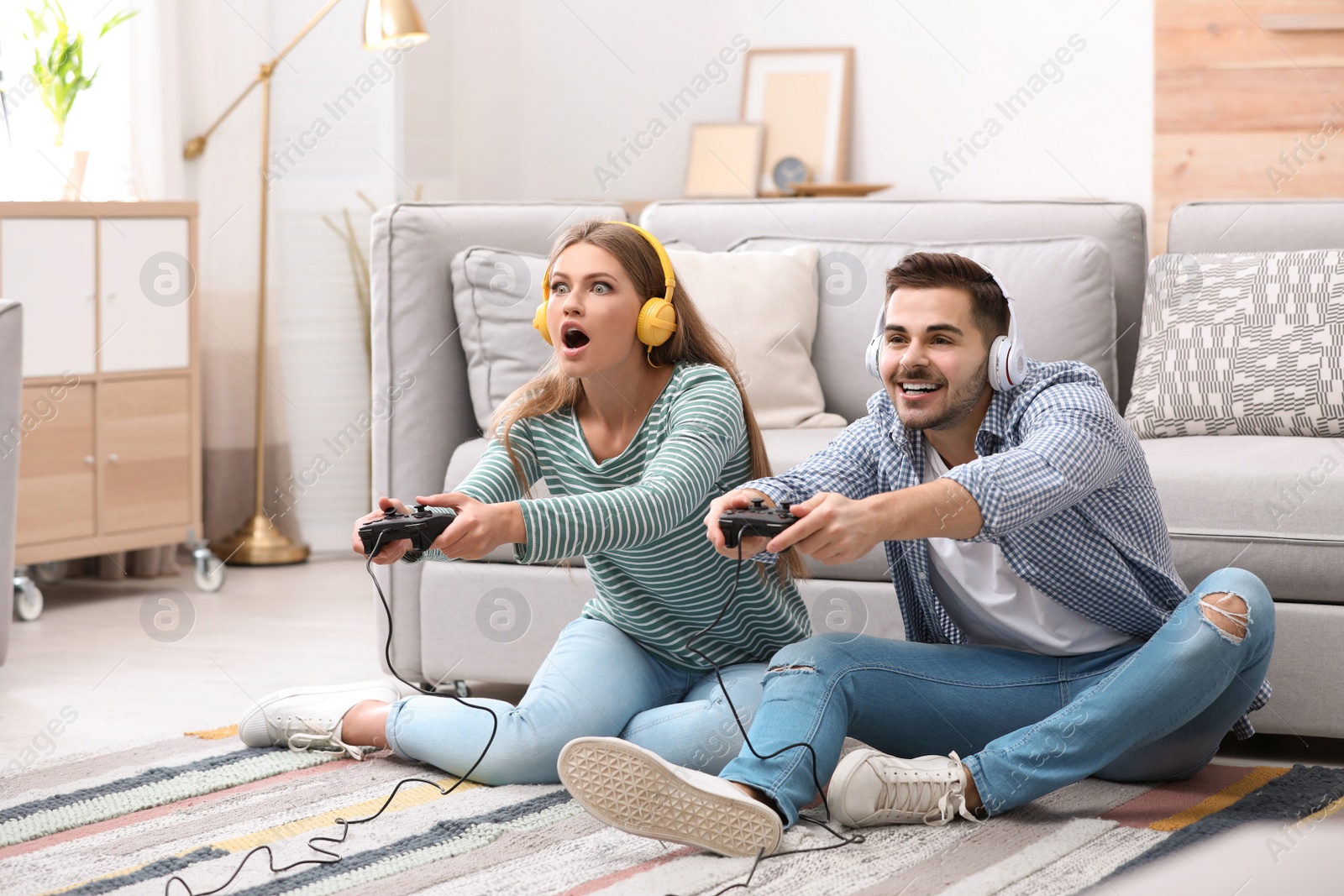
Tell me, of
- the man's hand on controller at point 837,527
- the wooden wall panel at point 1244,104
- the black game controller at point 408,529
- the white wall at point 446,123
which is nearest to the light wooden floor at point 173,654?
the white wall at point 446,123

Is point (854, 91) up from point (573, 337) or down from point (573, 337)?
up

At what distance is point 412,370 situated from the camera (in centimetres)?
236

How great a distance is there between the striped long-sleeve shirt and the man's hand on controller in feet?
0.66

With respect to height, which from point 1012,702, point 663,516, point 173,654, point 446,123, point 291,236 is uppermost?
point 446,123

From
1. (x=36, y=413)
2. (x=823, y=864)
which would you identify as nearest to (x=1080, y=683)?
(x=823, y=864)

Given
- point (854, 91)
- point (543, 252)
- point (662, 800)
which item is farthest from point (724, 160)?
point (662, 800)

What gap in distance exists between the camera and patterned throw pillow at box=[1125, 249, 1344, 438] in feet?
7.14

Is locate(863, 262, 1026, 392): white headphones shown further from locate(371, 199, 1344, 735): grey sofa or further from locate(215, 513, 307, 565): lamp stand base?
locate(215, 513, 307, 565): lamp stand base

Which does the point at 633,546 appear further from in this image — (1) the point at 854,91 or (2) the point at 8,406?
(1) the point at 854,91

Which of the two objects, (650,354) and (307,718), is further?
(307,718)

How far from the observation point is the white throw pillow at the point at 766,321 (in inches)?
93.9

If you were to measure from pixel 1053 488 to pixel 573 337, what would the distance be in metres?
0.56

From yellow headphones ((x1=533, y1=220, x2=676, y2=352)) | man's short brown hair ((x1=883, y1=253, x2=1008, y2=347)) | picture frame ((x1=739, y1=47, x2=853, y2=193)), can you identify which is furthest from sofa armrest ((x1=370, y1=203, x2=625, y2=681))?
picture frame ((x1=739, y1=47, x2=853, y2=193))

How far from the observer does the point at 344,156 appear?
3680 millimetres
